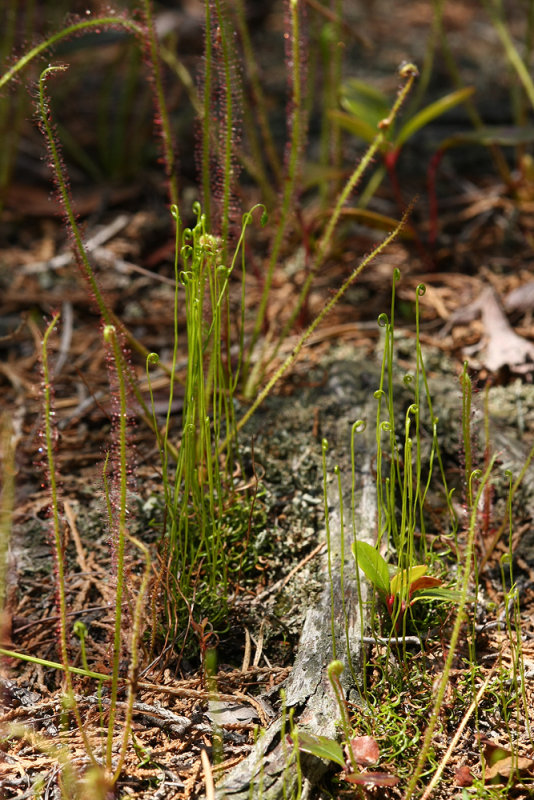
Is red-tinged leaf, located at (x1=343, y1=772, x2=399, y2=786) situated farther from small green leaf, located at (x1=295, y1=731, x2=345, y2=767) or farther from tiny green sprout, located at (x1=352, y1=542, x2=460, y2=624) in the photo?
tiny green sprout, located at (x1=352, y1=542, x2=460, y2=624)

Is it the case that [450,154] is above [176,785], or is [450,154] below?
above

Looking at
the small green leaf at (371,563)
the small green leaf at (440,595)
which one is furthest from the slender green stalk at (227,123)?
the small green leaf at (440,595)

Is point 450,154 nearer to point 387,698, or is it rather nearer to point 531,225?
point 531,225

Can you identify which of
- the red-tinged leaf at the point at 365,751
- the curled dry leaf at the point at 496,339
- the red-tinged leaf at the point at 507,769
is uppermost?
the curled dry leaf at the point at 496,339

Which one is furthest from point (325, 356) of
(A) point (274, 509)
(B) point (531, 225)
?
(B) point (531, 225)

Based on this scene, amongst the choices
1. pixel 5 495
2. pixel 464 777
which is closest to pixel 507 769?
pixel 464 777

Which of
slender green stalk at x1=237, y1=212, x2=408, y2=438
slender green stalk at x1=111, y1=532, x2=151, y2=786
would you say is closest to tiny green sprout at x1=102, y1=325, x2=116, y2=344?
slender green stalk at x1=111, y1=532, x2=151, y2=786

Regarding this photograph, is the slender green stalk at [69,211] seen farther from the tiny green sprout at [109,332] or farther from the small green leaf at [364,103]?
the small green leaf at [364,103]
